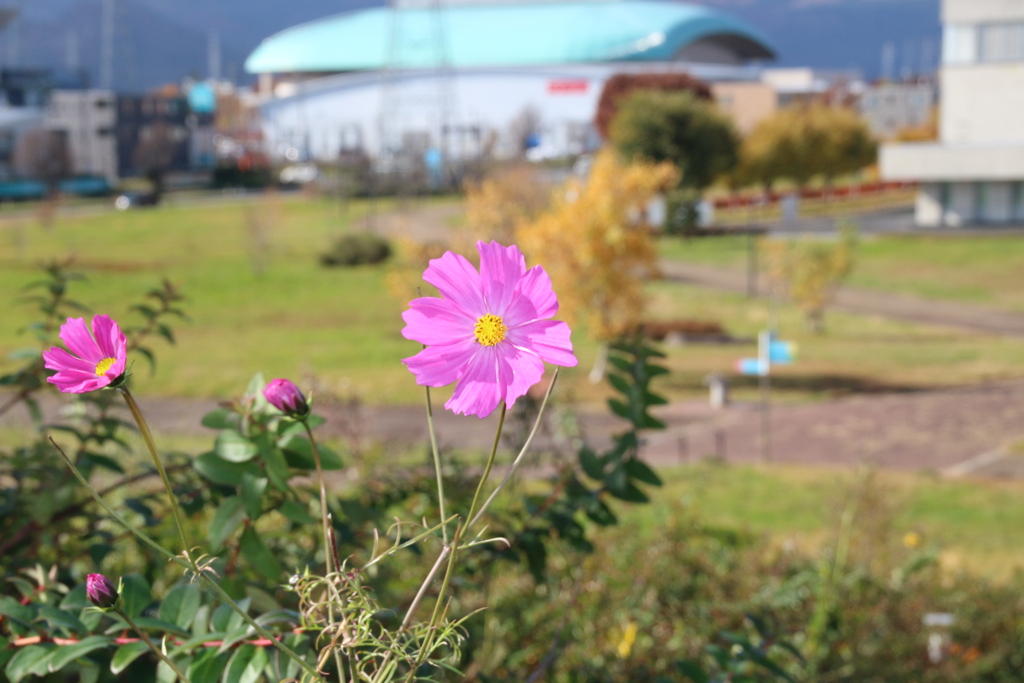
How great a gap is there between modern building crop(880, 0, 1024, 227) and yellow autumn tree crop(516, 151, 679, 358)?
21018 mm

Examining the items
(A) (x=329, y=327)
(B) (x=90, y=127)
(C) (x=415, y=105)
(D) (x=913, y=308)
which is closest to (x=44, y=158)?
(B) (x=90, y=127)

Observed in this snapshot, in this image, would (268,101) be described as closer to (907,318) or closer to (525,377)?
(907,318)

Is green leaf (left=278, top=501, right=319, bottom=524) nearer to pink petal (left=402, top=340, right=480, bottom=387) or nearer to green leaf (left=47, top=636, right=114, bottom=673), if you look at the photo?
green leaf (left=47, top=636, right=114, bottom=673)

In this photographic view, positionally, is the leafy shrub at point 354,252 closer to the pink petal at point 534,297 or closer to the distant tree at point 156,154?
the pink petal at point 534,297

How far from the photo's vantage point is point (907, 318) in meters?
22.0

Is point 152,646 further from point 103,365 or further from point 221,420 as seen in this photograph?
point 221,420

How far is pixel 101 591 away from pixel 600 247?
15.8 m

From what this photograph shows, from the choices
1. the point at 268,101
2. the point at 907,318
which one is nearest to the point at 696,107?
the point at 907,318

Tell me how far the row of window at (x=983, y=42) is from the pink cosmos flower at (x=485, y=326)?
3790 centimetres

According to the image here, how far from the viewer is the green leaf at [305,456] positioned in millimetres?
1171

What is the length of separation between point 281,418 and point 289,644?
26 centimetres

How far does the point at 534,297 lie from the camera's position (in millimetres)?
646

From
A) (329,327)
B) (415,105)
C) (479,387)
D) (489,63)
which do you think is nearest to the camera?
(479,387)

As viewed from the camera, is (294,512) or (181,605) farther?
(294,512)
